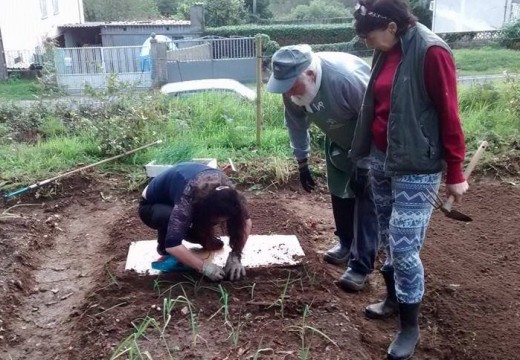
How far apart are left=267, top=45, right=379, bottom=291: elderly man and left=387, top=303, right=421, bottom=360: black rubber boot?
64cm

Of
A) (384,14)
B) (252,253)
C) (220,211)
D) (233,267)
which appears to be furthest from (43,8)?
(384,14)

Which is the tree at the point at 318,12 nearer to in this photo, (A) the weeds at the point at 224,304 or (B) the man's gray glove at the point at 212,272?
(B) the man's gray glove at the point at 212,272

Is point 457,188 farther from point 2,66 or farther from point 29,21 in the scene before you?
point 29,21

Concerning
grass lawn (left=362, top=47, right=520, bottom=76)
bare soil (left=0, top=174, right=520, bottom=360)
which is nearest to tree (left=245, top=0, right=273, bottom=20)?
grass lawn (left=362, top=47, right=520, bottom=76)

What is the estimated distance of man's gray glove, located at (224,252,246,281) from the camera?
3.21 meters

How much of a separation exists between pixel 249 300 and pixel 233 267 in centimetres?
22

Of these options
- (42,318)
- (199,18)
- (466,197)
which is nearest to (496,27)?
(199,18)

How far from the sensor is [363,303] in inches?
130

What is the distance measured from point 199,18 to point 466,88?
58.8 ft

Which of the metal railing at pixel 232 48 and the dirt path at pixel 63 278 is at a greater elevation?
the metal railing at pixel 232 48

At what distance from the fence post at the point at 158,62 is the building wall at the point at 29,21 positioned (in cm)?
642

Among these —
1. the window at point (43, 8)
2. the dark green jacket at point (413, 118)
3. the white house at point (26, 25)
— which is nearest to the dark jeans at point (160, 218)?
the dark green jacket at point (413, 118)

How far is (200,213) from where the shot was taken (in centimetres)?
281

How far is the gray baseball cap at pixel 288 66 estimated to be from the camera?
285cm
